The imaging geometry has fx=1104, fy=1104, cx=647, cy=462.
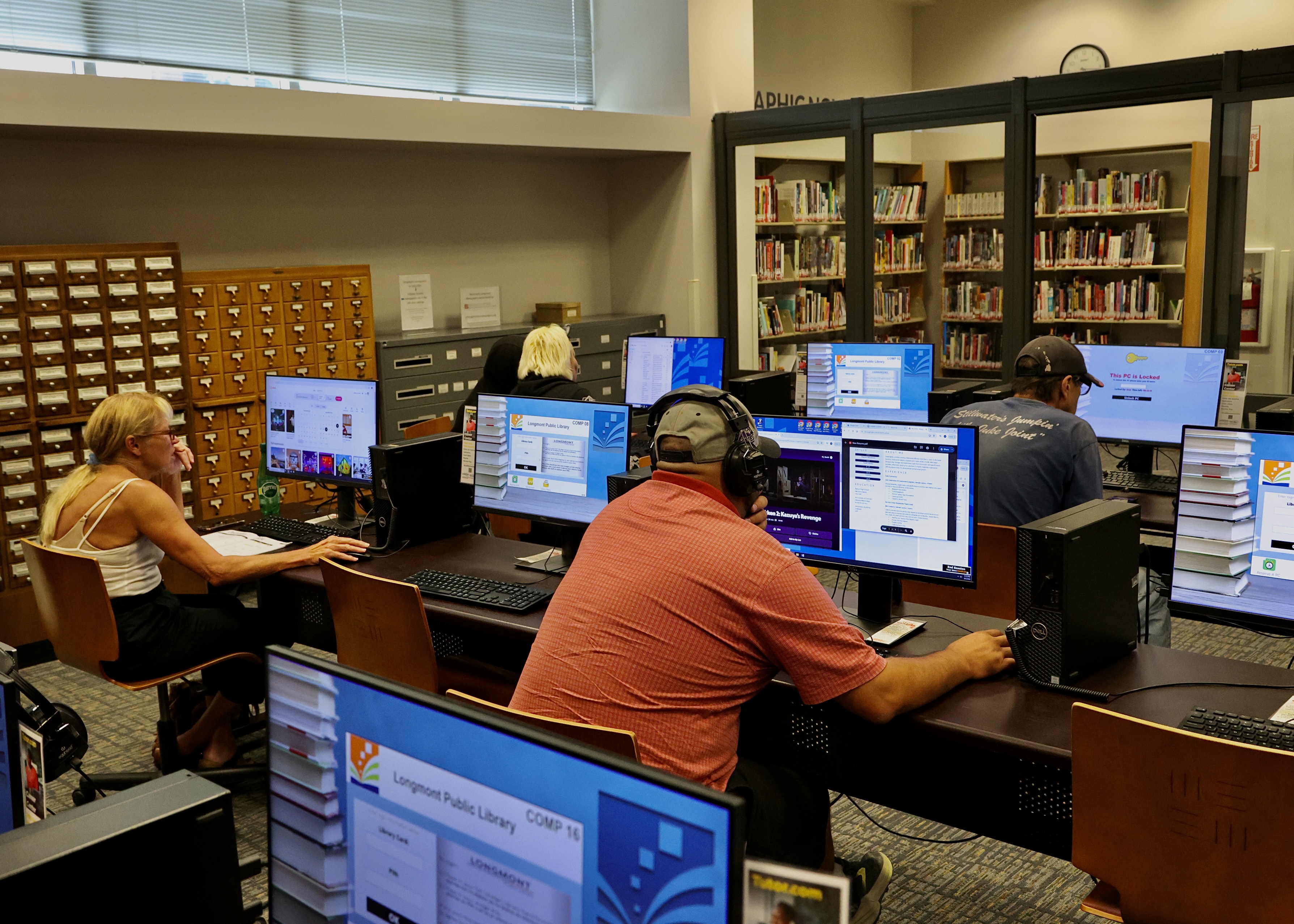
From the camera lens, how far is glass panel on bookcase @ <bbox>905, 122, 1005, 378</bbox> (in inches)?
349

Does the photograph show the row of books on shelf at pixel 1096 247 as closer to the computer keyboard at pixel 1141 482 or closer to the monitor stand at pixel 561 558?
the computer keyboard at pixel 1141 482

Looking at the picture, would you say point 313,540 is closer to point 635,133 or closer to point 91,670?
point 91,670

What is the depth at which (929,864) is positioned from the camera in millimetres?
3014

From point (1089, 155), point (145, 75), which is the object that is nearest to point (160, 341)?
point (145, 75)

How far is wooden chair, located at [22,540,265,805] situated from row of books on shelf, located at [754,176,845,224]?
578cm

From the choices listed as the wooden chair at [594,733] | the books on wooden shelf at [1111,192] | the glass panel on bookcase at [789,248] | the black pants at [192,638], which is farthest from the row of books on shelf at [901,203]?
the wooden chair at [594,733]

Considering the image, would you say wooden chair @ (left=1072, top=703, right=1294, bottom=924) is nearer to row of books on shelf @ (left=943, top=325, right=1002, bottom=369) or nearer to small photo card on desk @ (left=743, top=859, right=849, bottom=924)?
small photo card on desk @ (left=743, top=859, right=849, bottom=924)

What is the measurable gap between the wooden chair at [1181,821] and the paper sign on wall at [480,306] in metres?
6.10

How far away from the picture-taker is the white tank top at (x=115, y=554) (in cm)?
317

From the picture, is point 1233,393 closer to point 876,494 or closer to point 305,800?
point 876,494

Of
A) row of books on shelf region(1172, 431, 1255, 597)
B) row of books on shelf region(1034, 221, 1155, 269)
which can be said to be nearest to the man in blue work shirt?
row of books on shelf region(1172, 431, 1255, 597)

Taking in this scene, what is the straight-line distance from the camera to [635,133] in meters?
7.35

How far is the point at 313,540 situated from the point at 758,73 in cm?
695

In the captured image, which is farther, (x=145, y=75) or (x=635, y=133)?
(x=635, y=133)
